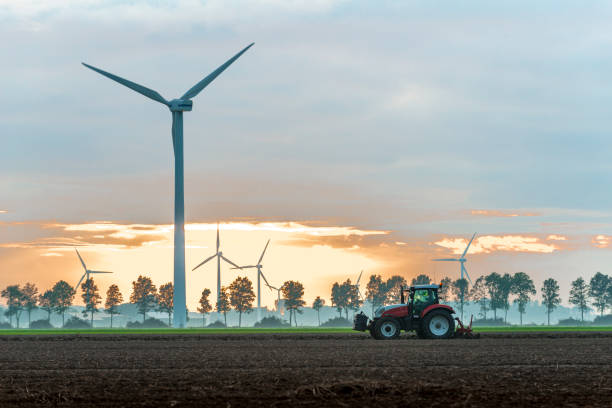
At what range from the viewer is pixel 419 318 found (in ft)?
171

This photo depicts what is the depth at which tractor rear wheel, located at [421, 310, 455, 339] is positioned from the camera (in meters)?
51.8

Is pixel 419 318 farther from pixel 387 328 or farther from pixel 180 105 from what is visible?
pixel 180 105

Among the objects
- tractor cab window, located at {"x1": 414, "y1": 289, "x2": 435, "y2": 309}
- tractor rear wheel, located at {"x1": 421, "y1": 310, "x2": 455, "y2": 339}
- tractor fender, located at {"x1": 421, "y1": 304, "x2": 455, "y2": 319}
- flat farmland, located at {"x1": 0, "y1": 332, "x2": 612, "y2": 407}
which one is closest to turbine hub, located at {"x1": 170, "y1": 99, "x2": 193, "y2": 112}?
tractor cab window, located at {"x1": 414, "y1": 289, "x2": 435, "y2": 309}

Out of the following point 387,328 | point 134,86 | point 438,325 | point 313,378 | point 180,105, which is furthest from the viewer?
point 180,105

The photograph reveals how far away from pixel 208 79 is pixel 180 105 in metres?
5.31

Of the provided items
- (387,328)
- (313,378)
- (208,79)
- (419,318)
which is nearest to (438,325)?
(419,318)

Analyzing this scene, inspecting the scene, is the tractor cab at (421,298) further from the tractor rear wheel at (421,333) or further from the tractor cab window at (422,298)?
the tractor rear wheel at (421,333)

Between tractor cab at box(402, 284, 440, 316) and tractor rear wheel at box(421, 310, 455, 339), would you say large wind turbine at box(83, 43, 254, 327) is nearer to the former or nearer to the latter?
tractor cab at box(402, 284, 440, 316)

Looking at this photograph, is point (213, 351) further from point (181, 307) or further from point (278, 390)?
point (181, 307)

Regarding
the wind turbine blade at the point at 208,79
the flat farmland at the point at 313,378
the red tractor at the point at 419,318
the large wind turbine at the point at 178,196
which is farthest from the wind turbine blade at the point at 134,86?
the flat farmland at the point at 313,378

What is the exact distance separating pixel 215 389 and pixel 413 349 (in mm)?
18648

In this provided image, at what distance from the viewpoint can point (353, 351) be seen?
40031 millimetres

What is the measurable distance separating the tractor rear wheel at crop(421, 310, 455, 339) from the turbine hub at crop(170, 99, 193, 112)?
211 ft

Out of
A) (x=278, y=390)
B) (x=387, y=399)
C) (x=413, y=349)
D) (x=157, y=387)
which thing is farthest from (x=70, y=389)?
(x=413, y=349)
